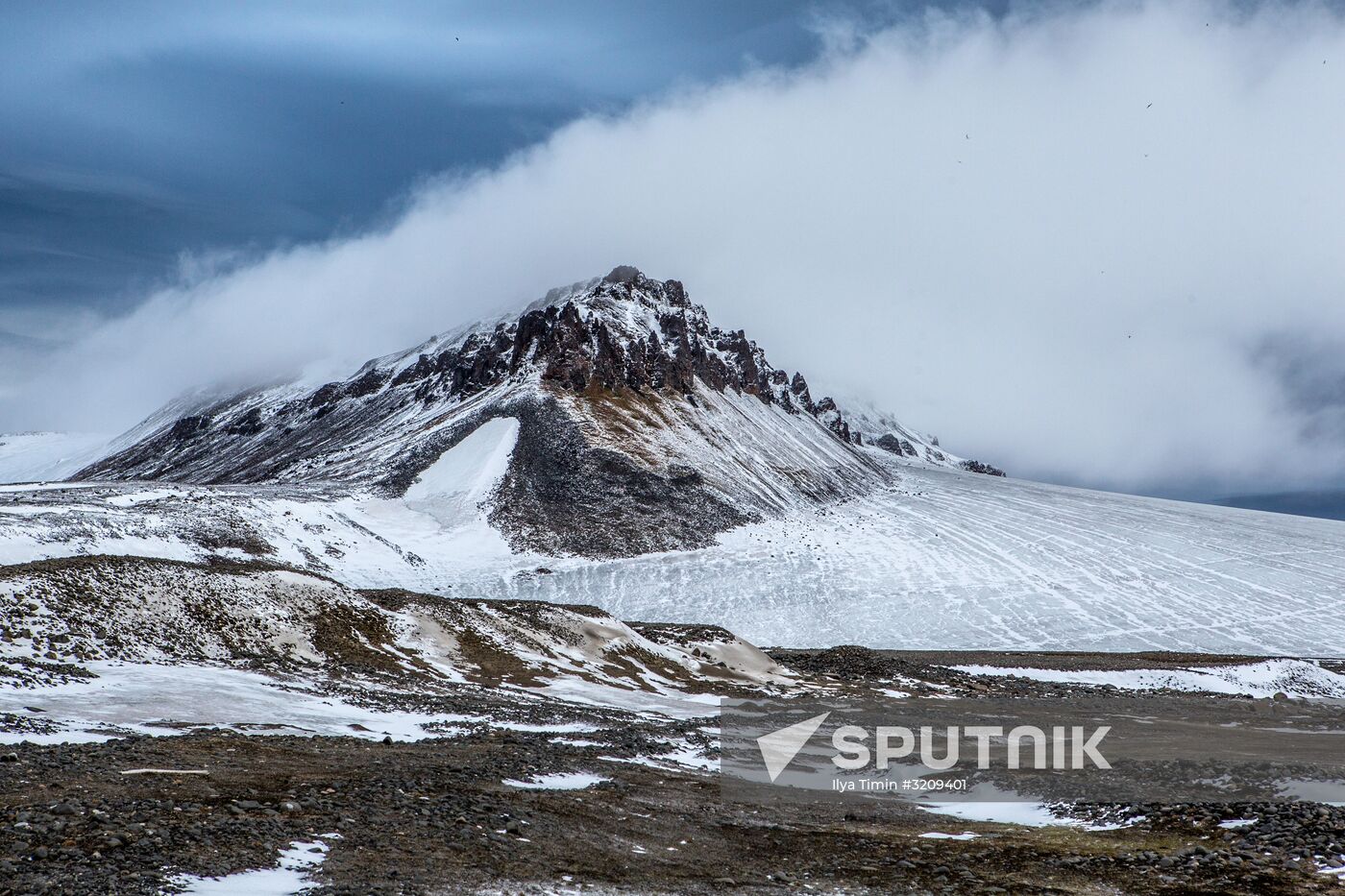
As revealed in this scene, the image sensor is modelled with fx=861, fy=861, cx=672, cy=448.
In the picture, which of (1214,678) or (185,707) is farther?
(1214,678)

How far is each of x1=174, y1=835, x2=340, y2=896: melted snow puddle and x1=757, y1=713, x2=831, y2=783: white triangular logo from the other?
15.6 m

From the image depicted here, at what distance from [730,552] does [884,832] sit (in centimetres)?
8125

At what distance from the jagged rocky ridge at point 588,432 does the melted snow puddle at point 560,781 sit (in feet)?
249

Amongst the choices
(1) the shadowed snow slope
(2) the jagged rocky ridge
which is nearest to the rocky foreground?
(1) the shadowed snow slope

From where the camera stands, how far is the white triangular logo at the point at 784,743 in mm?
27781

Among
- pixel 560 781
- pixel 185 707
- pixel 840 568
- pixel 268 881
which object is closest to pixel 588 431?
pixel 840 568

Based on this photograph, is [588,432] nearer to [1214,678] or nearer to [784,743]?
[1214,678]

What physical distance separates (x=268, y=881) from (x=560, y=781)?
976cm

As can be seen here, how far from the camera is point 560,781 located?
2041cm

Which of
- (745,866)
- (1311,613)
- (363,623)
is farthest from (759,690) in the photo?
(1311,613)

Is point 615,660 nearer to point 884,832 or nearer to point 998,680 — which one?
point 998,680

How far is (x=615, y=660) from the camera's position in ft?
159

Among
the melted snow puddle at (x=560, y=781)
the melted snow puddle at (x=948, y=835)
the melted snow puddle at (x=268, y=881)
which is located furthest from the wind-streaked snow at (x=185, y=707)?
the melted snow puddle at (x=948, y=835)

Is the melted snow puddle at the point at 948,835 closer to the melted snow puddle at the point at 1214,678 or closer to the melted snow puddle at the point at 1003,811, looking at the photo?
the melted snow puddle at the point at 1003,811
